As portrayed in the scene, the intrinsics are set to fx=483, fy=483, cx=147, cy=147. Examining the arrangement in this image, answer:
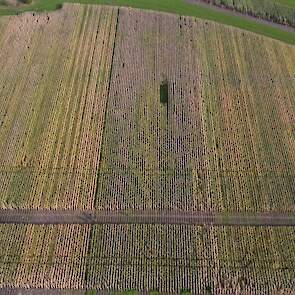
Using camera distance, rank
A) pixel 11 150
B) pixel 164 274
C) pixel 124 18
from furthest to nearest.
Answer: pixel 124 18, pixel 11 150, pixel 164 274

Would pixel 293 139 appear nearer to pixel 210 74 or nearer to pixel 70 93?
pixel 210 74

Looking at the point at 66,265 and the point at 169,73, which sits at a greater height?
the point at 169,73

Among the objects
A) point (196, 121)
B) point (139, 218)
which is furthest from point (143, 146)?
point (139, 218)

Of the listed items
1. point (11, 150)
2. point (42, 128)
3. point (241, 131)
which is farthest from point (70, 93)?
point (241, 131)

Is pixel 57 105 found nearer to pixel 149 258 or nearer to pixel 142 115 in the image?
pixel 142 115

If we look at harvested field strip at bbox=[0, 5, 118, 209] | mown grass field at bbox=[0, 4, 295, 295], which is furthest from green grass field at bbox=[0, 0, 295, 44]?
harvested field strip at bbox=[0, 5, 118, 209]
